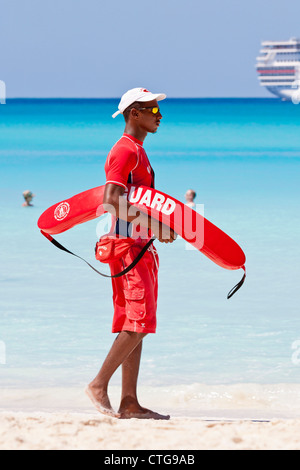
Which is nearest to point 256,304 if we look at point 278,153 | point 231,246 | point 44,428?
point 231,246

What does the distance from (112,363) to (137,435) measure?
58cm

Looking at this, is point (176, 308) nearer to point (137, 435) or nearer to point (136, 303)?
point (136, 303)

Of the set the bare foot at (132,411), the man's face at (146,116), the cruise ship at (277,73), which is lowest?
the cruise ship at (277,73)

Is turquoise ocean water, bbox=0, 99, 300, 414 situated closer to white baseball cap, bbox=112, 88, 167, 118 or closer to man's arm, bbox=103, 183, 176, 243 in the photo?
man's arm, bbox=103, 183, 176, 243

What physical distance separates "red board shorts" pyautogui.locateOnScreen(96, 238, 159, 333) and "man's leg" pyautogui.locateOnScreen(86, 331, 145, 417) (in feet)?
0.17

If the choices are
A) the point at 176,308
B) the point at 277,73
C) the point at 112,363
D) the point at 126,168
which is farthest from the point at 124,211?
the point at 277,73

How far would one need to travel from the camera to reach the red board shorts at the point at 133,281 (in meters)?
3.64

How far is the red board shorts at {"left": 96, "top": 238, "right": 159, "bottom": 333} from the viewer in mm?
3643

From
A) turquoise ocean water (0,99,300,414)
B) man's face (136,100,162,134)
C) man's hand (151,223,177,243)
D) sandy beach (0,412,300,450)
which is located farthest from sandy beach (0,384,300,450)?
man's face (136,100,162,134)

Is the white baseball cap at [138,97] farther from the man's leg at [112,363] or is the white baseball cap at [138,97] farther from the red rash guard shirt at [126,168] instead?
the man's leg at [112,363]

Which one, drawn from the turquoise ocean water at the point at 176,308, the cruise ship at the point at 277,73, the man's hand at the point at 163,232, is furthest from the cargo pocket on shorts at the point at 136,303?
the cruise ship at the point at 277,73

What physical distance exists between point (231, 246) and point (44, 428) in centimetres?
114

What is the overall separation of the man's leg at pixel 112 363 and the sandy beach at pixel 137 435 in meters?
0.25

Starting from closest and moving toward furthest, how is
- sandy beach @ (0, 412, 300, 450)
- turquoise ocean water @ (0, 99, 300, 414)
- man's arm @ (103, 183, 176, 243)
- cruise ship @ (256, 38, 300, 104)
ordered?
sandy beach @ (0, 412, 300, 450), man's arm @ (103, 183, 176, 243), turquoise ocean water @ (0, 99, 300, 414), cruise ship @ (256, 38, 300, 104)
